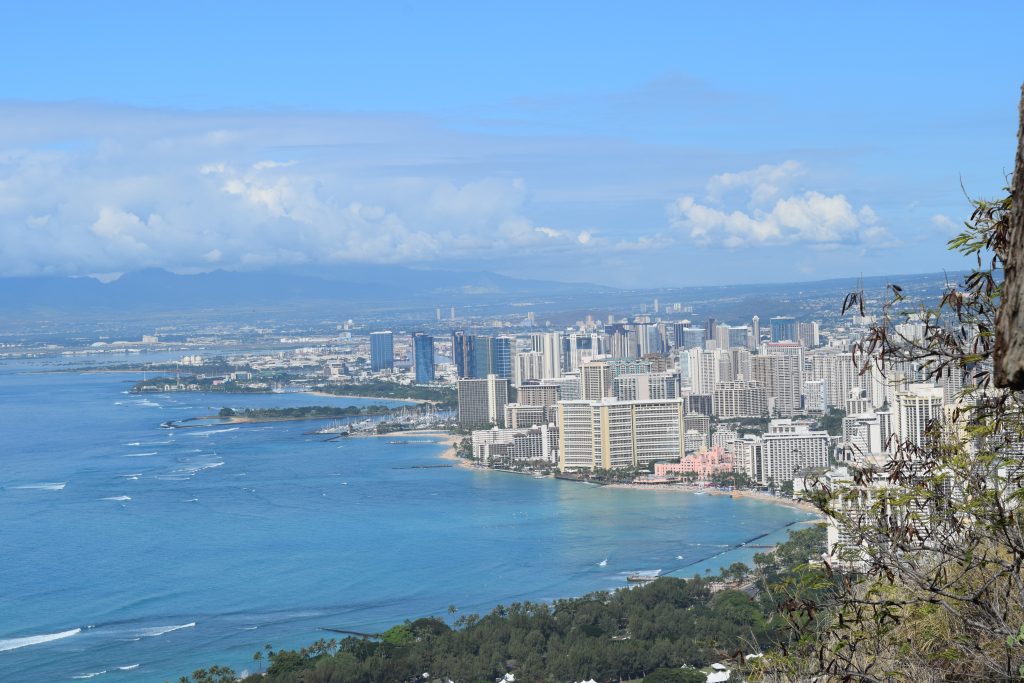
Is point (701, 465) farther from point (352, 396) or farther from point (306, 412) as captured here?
point (352, 396)

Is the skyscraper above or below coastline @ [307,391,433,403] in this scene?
above

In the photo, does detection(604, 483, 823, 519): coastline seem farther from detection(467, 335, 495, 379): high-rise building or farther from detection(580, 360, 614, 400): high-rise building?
detection(467, 335, 495, 379): high-rise building

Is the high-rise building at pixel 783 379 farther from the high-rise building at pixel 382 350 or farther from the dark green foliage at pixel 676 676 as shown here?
the dark green foliage at pixel 676 676

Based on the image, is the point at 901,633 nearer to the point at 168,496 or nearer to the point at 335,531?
the point at 335,531

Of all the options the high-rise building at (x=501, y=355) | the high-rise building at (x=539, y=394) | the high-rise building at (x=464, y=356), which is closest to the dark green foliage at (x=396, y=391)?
the high-rise building at (x=464, y=356)

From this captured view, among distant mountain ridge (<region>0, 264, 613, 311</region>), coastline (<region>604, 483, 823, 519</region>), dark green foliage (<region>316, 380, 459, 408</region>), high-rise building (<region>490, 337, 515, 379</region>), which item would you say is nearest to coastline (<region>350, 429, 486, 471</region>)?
coastline (<region>604, 483, 823, 519</region>)

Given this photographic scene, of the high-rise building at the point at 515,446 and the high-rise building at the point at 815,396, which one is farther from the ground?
the high-rise building at the point at 815,396

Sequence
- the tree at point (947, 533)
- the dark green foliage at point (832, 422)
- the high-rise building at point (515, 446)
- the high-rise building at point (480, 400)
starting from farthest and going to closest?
the high-rise building at point (480, 400) → the dark green foliage at point (832, 422) → the high-rise building at point (515, 446) → the tree at point (947, 533)
